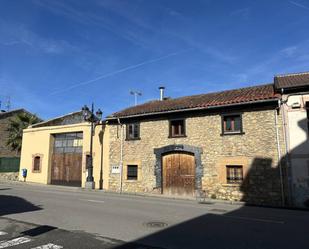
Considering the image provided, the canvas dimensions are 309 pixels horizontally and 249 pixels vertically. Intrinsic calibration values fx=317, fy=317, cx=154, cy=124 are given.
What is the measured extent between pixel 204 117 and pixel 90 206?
8995 millimetres

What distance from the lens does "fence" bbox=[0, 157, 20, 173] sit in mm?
33656

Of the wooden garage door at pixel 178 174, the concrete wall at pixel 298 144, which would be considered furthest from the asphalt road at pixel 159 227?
the wooden garage door at pixel 178 174

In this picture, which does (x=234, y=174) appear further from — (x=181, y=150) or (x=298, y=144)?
(x=298, y=144)

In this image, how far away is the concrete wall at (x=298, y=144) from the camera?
15.2 metres

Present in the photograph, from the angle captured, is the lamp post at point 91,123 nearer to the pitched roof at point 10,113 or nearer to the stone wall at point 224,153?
the stone wall at point 224,153

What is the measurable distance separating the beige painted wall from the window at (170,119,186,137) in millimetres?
5641

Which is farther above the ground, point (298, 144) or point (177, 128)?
point (177, 128)

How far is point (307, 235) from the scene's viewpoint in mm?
8070

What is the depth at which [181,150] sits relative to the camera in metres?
19.3

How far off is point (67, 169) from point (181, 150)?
11025 mm

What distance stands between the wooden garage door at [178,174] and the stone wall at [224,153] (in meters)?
0.71

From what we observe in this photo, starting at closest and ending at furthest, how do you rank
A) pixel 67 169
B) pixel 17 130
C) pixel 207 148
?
pixel 207 148, pixel 67 169, pixel 17 130

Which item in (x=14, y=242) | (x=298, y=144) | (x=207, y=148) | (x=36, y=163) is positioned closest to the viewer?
(x=14, y=242)

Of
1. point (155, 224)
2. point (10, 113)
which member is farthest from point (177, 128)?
point (10, 113)
